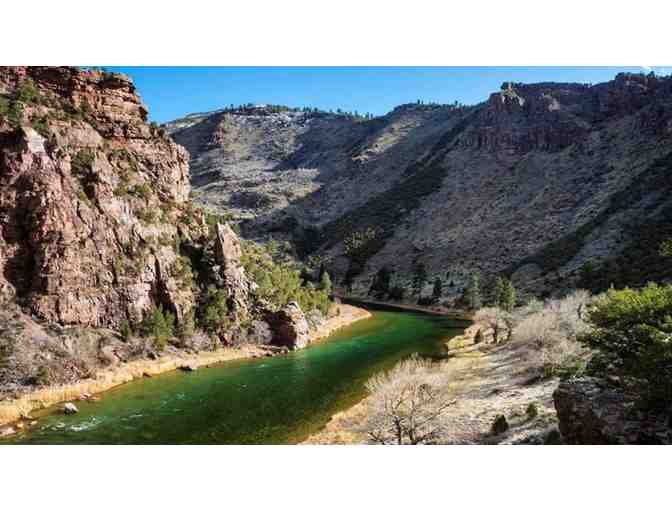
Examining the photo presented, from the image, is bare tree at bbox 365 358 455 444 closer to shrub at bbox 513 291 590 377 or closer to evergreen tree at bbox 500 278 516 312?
shrub at bbox 513 291 590 377

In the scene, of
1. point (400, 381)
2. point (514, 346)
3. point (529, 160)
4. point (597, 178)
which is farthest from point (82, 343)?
point (529, 160)

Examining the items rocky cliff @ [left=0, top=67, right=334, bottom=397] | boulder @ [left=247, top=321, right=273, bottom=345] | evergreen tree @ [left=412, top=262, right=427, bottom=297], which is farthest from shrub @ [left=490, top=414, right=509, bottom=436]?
evergreen tree @ [left=412, top=262, right=427, bottom=297]

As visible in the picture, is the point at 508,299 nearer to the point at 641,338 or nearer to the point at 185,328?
the point at 185,328

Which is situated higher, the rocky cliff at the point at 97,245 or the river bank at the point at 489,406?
the rocky cliff at the point at 97,245

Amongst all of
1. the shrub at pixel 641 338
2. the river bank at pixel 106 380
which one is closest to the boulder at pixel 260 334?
the river bank at pixel 106 380

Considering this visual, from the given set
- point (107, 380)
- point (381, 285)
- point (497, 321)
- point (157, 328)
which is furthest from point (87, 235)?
point (381, 285)

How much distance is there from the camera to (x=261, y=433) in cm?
2645

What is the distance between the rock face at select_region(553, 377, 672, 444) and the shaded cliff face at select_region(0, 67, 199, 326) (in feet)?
118

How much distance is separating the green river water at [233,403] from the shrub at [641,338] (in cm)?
1595

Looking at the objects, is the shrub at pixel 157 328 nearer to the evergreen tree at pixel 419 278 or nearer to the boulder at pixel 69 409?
the boulder at pixel 69 409

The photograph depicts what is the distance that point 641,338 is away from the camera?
59.3 ft

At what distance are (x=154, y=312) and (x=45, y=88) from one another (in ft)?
85.9

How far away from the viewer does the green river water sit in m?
25.6

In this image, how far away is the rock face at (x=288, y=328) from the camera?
52094 mm
